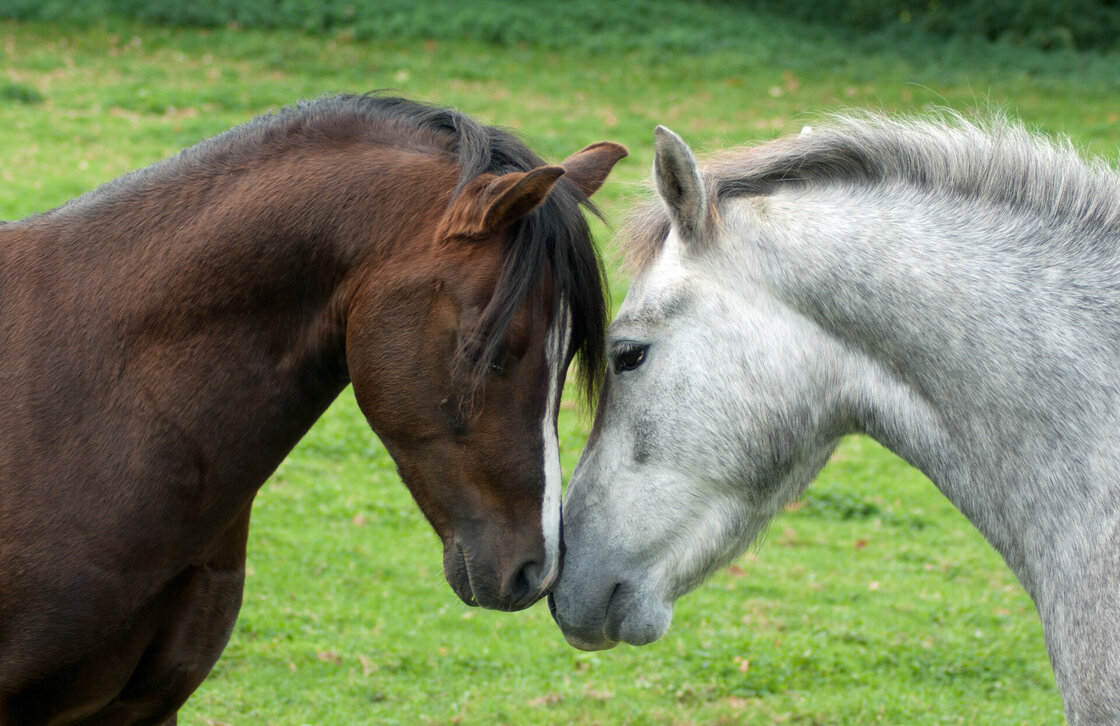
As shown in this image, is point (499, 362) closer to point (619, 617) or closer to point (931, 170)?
point (619, 617)

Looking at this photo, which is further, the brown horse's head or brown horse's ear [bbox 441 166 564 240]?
the brown horse's head

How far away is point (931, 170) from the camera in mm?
2924

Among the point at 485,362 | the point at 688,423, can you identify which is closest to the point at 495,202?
the point at 485,362

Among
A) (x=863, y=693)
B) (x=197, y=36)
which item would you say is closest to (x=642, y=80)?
(x=197, y=36)

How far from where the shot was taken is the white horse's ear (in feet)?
9.05

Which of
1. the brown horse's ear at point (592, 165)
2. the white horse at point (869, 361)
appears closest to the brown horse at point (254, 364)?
the brown horse's ear at point (592, 165)

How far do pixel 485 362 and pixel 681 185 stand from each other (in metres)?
0.69

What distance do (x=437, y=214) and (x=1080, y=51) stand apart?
66.9 ft

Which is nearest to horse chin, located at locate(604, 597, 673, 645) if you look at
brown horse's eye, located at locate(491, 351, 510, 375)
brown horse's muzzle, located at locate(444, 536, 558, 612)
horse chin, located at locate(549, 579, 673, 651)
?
horse chin, located at locate(549, 579, 673, 651)

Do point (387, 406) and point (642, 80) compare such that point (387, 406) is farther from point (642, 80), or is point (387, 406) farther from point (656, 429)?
point (642, 80)

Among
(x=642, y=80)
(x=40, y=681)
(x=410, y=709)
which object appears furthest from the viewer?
(x=642, y=80)

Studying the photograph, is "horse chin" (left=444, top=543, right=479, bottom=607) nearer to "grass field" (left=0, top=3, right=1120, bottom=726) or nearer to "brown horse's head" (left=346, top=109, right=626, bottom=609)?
"brown horse's head" (left=346, top=109, right=626, bottom=609)

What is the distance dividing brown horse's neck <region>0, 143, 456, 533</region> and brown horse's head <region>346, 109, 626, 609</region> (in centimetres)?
13

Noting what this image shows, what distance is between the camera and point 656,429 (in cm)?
295
